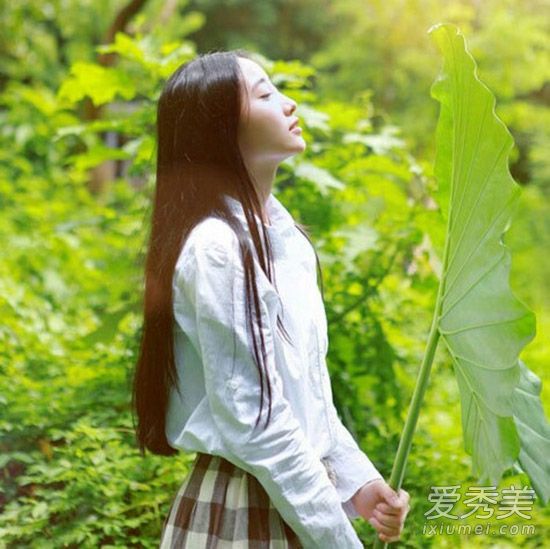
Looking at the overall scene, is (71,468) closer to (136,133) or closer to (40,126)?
(136,133)

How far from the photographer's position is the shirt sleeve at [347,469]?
1418mm

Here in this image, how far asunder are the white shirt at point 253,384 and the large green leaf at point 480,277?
22 cm

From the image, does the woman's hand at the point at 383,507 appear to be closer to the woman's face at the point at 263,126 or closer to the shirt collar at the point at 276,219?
the shirt collar at the point at 276,219

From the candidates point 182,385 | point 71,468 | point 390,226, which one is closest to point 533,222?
point 390,226

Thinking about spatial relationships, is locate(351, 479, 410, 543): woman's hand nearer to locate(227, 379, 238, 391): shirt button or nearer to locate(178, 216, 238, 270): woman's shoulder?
locate(227, 379, 238, 391): shirt button

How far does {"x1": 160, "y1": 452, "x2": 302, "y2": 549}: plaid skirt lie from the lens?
4.22 feet

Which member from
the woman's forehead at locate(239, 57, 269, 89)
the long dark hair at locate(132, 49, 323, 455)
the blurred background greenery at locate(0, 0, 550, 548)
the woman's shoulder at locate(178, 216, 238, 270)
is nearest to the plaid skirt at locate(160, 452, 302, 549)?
the long dark hair at locate(132, 49, 323, 455)

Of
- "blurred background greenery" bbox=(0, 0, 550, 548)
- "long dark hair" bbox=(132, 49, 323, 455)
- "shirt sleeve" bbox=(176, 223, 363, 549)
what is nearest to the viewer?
"shirt sleeve" bbox=(176, 223, 363, 549)

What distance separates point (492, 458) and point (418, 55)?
193 inches

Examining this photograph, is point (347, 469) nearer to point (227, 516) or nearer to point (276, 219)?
point (227, 516)

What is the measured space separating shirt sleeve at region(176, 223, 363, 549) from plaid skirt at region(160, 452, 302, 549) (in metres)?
0.05

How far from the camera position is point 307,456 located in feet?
4.05

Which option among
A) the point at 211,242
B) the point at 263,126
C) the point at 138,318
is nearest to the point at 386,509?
the point at 211,242

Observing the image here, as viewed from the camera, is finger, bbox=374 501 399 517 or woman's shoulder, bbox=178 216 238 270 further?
finger, bbox=374 501 399 517
